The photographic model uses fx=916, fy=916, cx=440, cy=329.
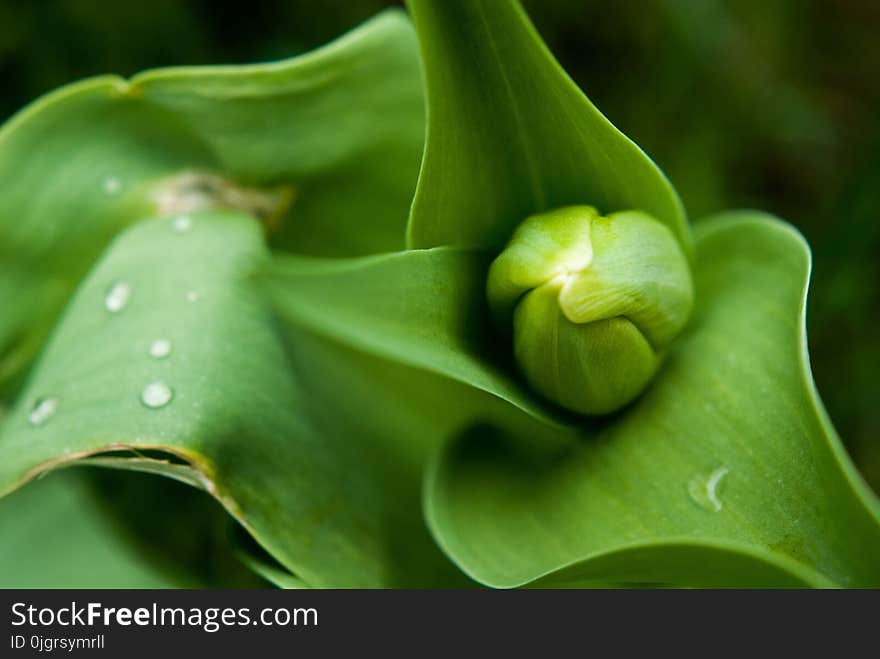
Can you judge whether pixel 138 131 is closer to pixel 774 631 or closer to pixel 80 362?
pixel 80 362

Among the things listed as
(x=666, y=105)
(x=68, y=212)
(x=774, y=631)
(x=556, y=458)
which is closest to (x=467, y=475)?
(x=556, y=458)

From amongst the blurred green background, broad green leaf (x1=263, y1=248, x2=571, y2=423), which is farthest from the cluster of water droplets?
the blurred green background

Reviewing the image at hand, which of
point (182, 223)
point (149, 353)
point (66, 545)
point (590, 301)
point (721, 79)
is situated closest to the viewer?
point (590, 301)

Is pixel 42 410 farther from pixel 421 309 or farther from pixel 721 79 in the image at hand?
pixel 721 79

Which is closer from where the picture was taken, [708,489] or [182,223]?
[708,489]

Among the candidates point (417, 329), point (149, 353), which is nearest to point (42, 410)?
point (149, 353)
